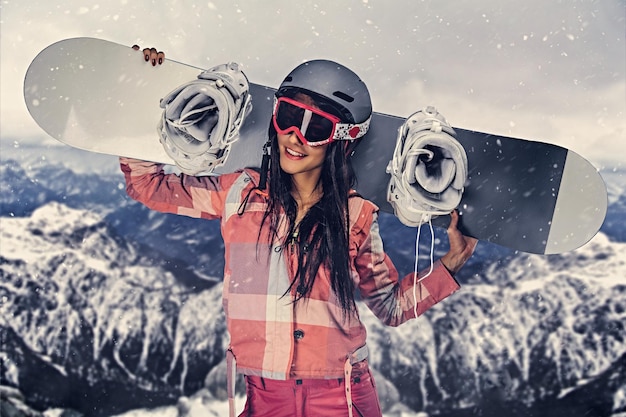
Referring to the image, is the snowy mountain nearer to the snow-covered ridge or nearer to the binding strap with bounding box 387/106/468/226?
the snow-covered ridge

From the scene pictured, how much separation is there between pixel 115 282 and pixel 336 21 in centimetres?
193

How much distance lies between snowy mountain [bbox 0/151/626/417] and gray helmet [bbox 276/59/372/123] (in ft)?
5.32

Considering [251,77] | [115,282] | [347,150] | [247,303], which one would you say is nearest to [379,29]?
[251,77]

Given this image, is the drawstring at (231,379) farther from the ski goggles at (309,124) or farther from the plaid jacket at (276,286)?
the ski goggles at (309,124)

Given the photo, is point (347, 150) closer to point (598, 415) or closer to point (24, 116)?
point (24, 116)

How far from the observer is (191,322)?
3.38 m

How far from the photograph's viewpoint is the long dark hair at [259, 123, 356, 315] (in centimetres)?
176

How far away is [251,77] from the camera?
9.36ft

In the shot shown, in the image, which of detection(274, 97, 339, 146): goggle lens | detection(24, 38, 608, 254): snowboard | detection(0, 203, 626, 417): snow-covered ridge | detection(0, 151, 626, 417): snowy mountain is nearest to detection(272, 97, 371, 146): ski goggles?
detection(274, 97, 339, 146): goggle lens

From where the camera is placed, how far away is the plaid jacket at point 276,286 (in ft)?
5.62

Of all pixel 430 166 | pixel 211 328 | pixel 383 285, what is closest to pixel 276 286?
pixel 383 285

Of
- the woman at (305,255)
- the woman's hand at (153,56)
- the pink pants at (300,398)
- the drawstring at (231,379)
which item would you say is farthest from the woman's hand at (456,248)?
the woman's hand at (153,56)

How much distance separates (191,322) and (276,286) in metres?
1.80

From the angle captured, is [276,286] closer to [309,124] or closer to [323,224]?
[323,224]
